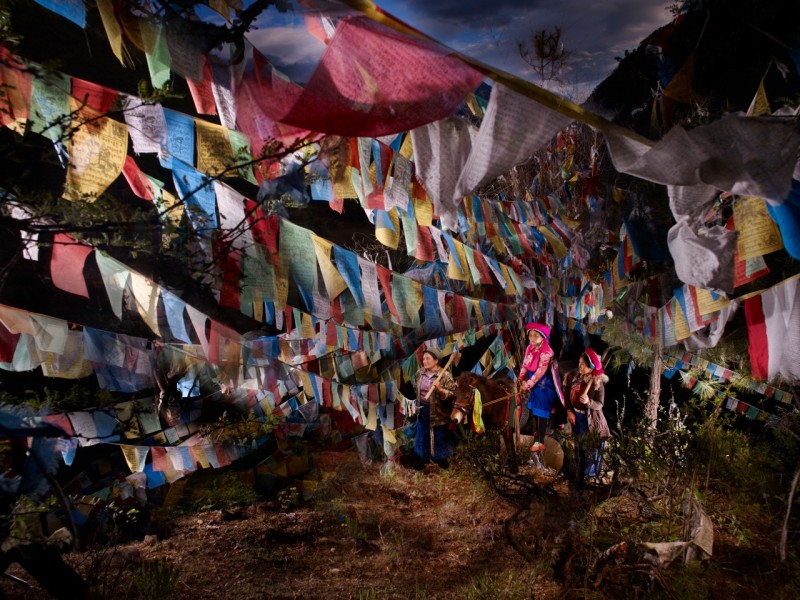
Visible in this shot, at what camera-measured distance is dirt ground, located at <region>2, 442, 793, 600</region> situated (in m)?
4.18

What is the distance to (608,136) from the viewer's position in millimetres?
2119

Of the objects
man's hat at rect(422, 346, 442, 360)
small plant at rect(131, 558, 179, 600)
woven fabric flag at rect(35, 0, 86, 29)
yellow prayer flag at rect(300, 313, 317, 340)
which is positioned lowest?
small plant at rect(131, 558, 179, 600)

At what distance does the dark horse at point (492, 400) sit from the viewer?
26.8ft

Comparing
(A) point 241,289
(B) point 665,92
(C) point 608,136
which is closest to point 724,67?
(B) point 665,92

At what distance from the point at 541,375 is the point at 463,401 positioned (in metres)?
1.24

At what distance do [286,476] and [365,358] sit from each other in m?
1.97

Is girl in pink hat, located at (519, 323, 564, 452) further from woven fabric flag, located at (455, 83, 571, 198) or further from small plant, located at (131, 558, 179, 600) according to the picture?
woven fabric flag, located at (455, 83, 571, 198)

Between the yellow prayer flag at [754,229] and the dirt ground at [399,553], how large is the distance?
2.29 metres

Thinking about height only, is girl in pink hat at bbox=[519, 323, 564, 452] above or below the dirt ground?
above

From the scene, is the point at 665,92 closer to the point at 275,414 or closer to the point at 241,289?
the point at 241,289

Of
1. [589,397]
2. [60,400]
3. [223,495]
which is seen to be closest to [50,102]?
[60,400]

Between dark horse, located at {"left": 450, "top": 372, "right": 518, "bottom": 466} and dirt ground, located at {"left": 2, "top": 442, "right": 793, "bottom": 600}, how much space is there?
1.40m

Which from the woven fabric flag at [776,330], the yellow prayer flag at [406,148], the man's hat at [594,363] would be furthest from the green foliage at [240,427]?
the woven fabric flag at [776,330]

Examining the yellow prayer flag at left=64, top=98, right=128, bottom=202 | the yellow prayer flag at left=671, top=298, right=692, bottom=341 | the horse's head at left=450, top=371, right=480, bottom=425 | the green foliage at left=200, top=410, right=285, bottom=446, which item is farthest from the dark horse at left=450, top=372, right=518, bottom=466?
the yellow prayer flag at left=64, top=98, right=128, bottom=202
